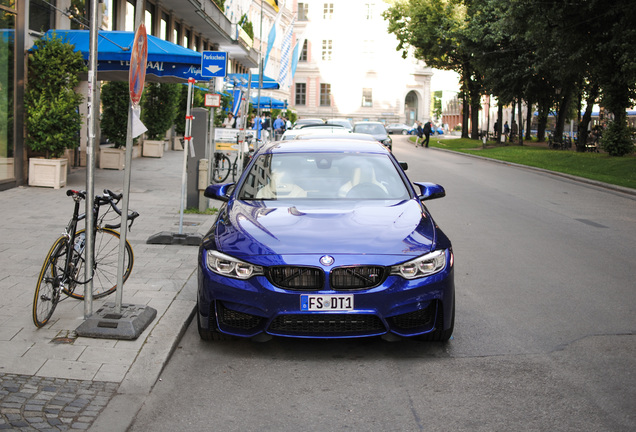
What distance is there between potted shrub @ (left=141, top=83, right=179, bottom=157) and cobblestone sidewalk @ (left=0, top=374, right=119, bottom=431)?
21799mm

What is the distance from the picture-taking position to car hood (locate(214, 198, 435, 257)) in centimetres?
539

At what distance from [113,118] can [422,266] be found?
1698 cm

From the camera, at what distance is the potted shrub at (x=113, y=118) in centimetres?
2075

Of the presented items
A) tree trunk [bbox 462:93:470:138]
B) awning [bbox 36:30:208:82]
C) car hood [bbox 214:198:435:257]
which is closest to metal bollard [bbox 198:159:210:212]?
awning [bbox 36:30:208:82]

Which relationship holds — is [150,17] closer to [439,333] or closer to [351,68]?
[439,333]

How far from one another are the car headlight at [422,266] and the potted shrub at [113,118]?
54.4 feet

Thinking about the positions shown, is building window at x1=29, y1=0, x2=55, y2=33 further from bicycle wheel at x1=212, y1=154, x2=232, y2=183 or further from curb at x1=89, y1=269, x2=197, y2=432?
curb at x1=89, y1=269, x2=197, y2=432

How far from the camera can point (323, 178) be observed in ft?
23.2

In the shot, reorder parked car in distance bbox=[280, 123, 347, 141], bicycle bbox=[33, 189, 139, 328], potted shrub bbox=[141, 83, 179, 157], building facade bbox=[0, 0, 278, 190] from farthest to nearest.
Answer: potted shrub bbox=[141, 83, 179, 157], parked car in distance bbox=[280, 123, 347, 141], building facade bbox=[0, 0, 278, 190], bicycle bbox=[33, 189, 139, 328]

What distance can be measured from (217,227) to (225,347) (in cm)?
93

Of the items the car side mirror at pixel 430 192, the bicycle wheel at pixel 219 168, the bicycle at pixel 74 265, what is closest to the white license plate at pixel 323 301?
the bicycle at pixel 74 265

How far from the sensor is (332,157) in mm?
7281

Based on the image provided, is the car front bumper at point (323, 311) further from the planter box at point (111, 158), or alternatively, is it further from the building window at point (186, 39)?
the building window at point (186, 39)

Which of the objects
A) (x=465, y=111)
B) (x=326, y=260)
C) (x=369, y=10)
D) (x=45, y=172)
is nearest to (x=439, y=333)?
(x=326, y=260)
